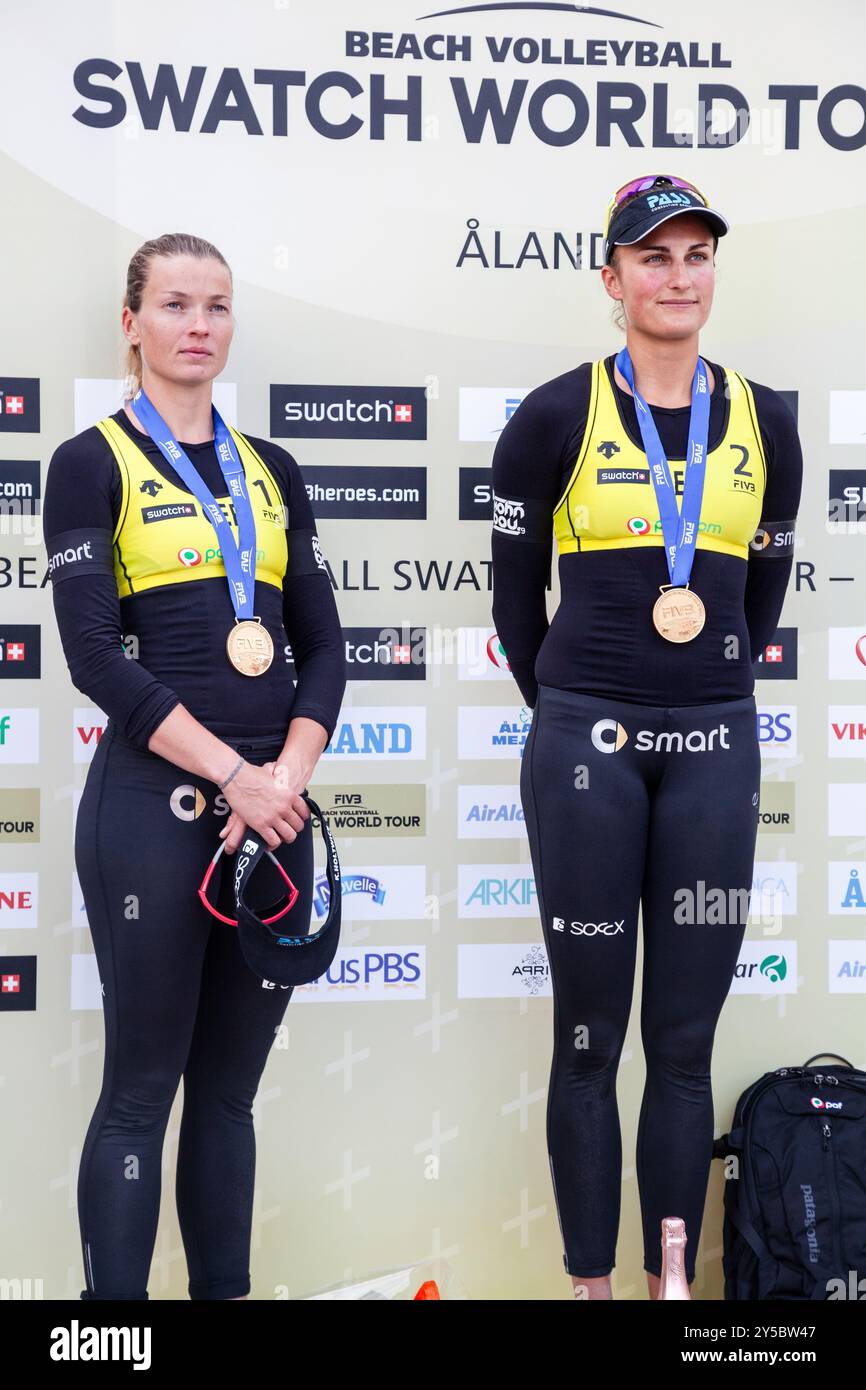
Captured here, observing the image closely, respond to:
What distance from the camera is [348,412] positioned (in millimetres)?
2752

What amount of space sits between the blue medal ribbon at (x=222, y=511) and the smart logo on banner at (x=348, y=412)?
526 mm

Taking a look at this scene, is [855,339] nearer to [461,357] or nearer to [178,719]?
[461,357]

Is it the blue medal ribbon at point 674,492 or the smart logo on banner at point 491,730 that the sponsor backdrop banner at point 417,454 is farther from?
the blue medal ribbon at point 674,492

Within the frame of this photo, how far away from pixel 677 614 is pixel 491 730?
0.77 metres

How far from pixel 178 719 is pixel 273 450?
1.98ft

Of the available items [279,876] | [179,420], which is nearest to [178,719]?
[279,876]

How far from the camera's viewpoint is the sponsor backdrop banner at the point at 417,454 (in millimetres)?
2678

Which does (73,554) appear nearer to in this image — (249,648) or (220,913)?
(249,648)

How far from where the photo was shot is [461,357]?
2771 millimetres

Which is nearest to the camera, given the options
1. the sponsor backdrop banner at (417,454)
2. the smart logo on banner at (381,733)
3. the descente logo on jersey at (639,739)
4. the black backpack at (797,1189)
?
the descente logo on jersey at (639,739)

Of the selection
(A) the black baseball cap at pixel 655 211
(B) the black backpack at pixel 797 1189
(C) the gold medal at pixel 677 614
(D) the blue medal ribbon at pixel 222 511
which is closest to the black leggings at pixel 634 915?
(C) the gold medal at pixel 677 614

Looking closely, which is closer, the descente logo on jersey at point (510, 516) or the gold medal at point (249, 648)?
the gold medal at point (249, 648)
